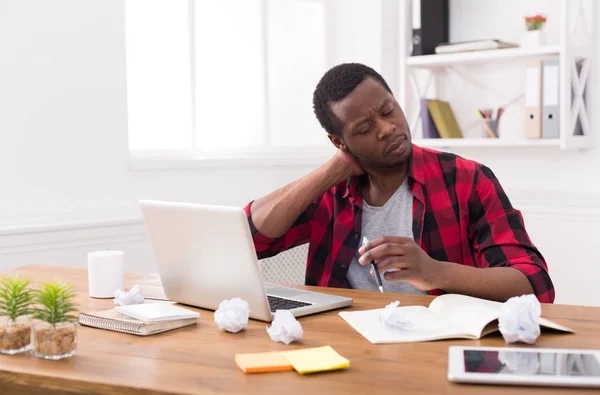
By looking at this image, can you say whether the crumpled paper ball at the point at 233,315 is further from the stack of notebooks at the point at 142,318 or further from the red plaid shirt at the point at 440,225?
the red plaid shirt at the point at 440,225

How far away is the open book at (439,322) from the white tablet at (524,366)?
10 cm

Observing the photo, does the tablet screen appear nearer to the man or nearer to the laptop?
the laptop

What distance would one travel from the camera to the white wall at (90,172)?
2711mm

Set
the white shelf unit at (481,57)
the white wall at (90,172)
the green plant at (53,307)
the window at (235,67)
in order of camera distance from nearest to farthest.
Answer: the green plant at (53,307) → the white wall at (90,172) → the white shelf unit at (481,57) → the window at (235,67)

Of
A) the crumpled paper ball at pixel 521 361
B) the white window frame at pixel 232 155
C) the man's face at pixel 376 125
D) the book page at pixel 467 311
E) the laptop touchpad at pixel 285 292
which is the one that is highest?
the man's face at pixel 376 125

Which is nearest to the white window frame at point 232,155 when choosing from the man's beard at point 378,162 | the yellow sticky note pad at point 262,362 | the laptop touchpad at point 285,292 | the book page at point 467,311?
the man's beard at point 378,162

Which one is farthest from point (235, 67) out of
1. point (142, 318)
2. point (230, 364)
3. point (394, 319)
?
point (230, 364)

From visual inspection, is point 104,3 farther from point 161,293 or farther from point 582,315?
point 582,315

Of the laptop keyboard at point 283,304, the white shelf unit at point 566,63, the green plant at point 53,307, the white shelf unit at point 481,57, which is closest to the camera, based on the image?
the green plant at point 53,307

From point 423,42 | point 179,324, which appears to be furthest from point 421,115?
point 179,324

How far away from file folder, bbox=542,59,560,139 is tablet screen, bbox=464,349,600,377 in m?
2.11

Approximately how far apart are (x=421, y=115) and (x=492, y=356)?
245cm

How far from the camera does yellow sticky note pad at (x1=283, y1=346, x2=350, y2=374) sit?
1.12 metres

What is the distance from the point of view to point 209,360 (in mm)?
1208
